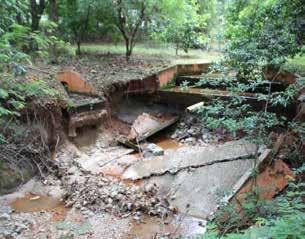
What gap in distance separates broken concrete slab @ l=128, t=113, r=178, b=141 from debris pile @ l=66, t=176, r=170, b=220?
2007mm

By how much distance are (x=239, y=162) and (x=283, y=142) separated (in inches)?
27.5

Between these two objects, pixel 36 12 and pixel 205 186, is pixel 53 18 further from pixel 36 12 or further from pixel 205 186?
pixel 205 186

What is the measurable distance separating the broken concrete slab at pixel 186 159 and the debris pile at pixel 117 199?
1.27ft

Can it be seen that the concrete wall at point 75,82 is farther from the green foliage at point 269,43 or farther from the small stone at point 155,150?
the green foliage at point 269,43

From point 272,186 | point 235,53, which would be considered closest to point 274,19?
point 235,53

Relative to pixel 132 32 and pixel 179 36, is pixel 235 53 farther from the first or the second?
pixel 179 36

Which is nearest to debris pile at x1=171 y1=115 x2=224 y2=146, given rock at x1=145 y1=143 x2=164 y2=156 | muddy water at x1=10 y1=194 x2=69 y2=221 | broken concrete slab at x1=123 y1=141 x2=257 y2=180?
rock at x1=145 y1=143 x2=164 y2=156

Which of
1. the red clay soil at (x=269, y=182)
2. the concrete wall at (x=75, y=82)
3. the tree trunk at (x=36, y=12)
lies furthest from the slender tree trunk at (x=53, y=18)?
the red clay soil at (x=269, y=182)

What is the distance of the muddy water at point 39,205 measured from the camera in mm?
5064

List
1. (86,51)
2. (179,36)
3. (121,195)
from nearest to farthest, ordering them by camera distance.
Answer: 1. (121,195)
2. (86,51)
3. (179,36)

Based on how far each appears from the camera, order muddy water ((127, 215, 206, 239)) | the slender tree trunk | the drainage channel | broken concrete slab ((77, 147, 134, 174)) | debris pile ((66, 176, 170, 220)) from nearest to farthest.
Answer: muddy water ((127, 215, 206, 239)) → the drainage channel → debris pile ((66, 176, 170, 220)) → broken concrete slab ((77, 147, 134, 174)) → the slender tree trunk

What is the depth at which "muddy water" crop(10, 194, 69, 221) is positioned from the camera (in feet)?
16.6

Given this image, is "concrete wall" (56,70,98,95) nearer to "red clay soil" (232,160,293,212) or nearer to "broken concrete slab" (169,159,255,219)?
"broken concrete slab" (169,159,255,219)

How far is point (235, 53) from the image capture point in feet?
15.6
